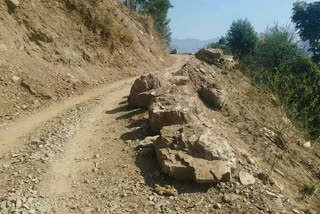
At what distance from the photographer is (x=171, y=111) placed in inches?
275

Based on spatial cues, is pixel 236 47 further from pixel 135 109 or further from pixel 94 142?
pixel 94 142

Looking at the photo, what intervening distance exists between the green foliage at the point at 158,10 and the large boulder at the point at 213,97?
23543mm

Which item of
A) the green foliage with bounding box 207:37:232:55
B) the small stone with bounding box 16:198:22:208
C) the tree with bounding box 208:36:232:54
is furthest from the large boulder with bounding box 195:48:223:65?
the small stone with bounding box 16:198:22:208

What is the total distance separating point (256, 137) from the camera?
9.17 meters

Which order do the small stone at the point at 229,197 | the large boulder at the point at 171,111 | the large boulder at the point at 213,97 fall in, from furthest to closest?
the large boulder at the point at 213,97 < the large boulder at the point at 171,111 < the small stone at the point at 229,197

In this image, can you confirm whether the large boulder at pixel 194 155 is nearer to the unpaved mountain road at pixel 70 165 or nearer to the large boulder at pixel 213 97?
the unpaved mountain road at pixel 70 165

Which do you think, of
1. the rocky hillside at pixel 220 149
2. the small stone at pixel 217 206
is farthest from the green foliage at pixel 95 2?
the small stone at pixel 217 206

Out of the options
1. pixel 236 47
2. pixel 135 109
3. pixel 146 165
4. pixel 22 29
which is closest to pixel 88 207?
pixel 146 165

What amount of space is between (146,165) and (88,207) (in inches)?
59.0

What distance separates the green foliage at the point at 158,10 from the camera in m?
36.7

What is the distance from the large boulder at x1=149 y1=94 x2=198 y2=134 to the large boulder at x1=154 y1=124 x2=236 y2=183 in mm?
635

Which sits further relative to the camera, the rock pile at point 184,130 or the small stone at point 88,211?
the rock pile at point 184,130

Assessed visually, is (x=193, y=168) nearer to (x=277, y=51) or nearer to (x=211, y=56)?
(x=211, y=56)

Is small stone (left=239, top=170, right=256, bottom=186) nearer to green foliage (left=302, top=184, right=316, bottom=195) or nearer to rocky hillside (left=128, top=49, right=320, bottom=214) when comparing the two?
rocky hillside (left=128, top=49, right=320, bottom=214)
